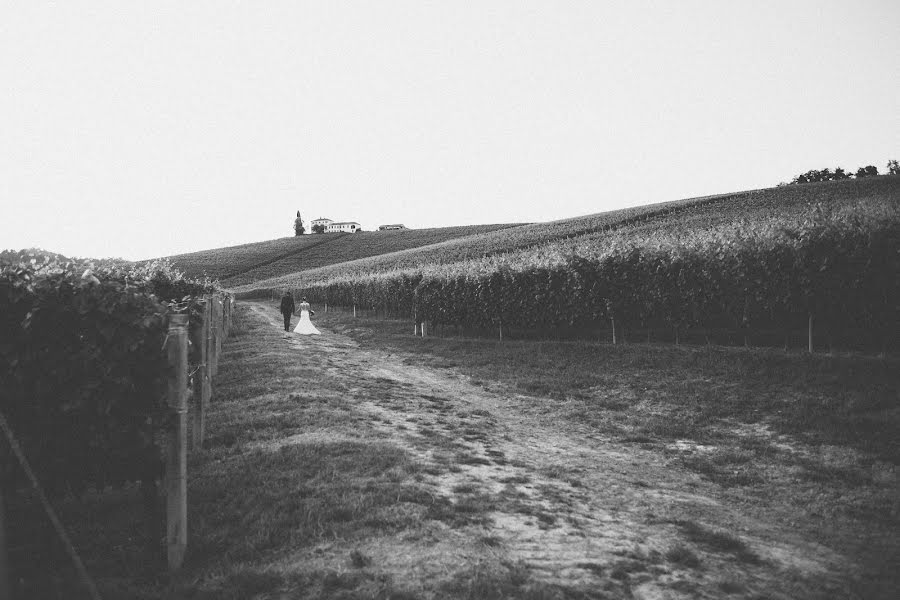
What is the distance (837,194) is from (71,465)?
66591 millimetres

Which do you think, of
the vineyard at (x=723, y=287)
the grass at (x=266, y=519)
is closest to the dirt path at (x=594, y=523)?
the grass at (x=266, y=519)

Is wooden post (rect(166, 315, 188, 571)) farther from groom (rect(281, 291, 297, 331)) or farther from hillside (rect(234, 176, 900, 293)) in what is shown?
hillside (rect(234, 176, 900, 293))

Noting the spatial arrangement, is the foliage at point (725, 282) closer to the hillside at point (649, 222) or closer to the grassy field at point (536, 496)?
the grassy field at point (536, 496)

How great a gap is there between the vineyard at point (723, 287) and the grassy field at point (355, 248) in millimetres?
72948

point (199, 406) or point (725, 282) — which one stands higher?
point (725, 282)

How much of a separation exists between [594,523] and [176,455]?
13.9 ft

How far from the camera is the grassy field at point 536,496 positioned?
4605mm

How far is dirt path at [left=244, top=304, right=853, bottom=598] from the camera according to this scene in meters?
4.57

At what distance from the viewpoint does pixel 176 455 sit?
17.2 ft

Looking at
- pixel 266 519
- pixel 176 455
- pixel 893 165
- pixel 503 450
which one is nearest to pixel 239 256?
pixel 503 450

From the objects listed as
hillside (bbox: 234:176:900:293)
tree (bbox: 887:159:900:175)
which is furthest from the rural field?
tree (bbox: 887:159:900:175)

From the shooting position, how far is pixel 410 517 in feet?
18.4

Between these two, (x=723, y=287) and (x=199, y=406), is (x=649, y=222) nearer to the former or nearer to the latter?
(x=723, y=287)

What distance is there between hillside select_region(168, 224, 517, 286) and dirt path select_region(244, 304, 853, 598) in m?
87.4
